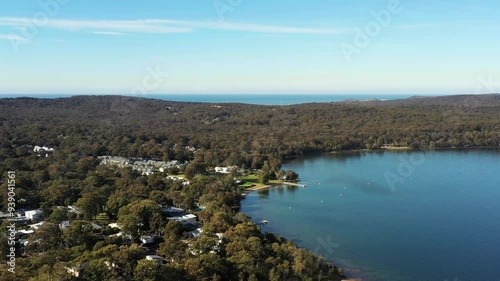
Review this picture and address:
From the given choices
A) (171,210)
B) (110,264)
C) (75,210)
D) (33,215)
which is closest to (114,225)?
(75,210)

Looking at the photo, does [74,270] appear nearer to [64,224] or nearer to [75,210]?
[64,224]

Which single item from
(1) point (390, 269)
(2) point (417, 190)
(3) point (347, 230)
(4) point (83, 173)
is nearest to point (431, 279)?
(1) point (390, 269)

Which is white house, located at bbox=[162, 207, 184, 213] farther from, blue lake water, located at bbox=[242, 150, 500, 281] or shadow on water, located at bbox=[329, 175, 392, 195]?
shadow on water, located at bbox=[329, 175, 392, 195]

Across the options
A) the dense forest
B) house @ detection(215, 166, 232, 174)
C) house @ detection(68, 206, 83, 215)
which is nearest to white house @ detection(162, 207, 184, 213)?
the dense forest

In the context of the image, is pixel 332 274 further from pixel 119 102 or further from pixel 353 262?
pixel 119 102

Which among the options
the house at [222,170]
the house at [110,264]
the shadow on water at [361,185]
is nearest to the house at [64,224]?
the house at [110,264]
